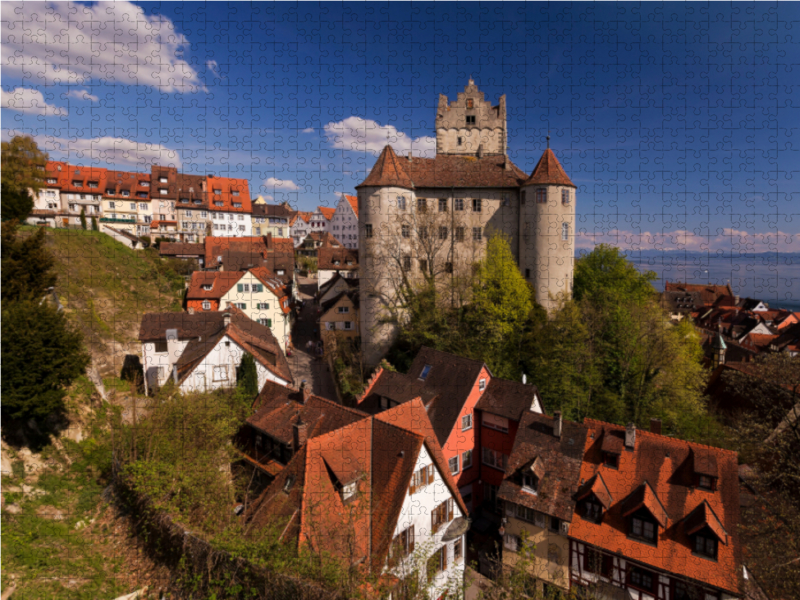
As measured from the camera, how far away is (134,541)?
6125mm

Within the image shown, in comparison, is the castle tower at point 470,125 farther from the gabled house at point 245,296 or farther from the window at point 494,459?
the window at point 494,459

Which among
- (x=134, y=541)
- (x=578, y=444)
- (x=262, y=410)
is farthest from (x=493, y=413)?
(x=134, y=541)

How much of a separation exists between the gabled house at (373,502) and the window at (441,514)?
0.06ft

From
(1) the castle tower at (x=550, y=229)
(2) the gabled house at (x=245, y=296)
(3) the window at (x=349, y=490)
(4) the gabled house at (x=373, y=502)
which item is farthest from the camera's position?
(2) the gabled house at (x=245, y=296)

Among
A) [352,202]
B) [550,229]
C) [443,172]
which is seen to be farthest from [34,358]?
[352,202]

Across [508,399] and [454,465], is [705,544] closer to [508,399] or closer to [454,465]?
[508,399]

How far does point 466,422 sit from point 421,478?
4887mm

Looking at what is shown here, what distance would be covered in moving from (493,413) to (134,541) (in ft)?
31.3

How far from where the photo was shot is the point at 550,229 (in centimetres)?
1955

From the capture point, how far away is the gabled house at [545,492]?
33.5 feet

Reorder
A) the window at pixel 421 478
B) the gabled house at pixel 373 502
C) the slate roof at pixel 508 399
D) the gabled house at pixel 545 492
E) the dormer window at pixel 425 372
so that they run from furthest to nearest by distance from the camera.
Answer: the dormer window at pixel 425 372
the slate roof at pixel 508 399
the gabled house at pixel 545 492
the window at pixel 421 478
the gabled house at pixel 373 502

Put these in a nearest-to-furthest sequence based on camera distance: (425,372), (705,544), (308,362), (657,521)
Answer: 1. (705,544)
2. (657,521)
3. (425,372)
4. (308,362)

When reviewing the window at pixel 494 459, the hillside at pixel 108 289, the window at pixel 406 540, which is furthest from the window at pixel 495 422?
the hillside at pixel 108 289

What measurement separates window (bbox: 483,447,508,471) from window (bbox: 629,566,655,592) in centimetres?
424
